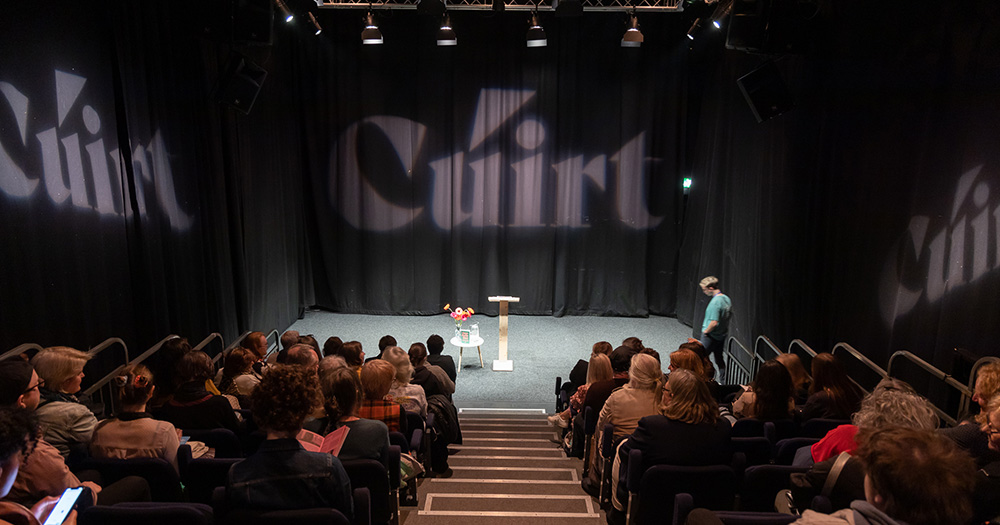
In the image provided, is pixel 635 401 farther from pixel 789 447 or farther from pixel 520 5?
pixel 520 5

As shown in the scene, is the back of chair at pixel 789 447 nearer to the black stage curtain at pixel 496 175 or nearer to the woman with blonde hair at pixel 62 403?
the black stage curtain at pixel 496 175

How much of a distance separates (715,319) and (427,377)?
364cm

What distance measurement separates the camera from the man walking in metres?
6.68

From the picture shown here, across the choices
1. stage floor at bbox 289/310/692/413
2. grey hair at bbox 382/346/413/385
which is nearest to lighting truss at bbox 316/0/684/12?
stage floor at bbox 289/310/692/413

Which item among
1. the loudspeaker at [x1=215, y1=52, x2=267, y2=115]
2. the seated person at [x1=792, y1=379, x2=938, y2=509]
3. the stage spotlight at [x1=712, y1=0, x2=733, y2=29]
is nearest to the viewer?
the seated person at [x1=792, y1=379, x2=938, y2=509]

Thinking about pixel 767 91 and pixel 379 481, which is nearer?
pixel 379 481

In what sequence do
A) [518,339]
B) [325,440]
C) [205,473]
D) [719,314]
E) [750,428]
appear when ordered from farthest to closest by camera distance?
→ [518,339], [719,314], [750,428], [205,473], [325,440]

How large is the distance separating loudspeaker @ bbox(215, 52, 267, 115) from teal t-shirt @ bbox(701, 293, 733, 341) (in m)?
5.51

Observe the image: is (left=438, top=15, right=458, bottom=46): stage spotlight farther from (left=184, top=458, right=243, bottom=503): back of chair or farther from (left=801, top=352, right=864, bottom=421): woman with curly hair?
(left=184, top=458, right=243, bottom=503): back of chair

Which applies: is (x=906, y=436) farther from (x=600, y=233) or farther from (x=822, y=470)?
(x=600, y=233)

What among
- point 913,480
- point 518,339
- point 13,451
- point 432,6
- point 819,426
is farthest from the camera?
point 518,339

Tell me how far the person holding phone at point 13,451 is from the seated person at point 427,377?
2657 millimetres

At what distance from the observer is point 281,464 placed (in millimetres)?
2100

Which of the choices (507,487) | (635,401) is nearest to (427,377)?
(507,487)
